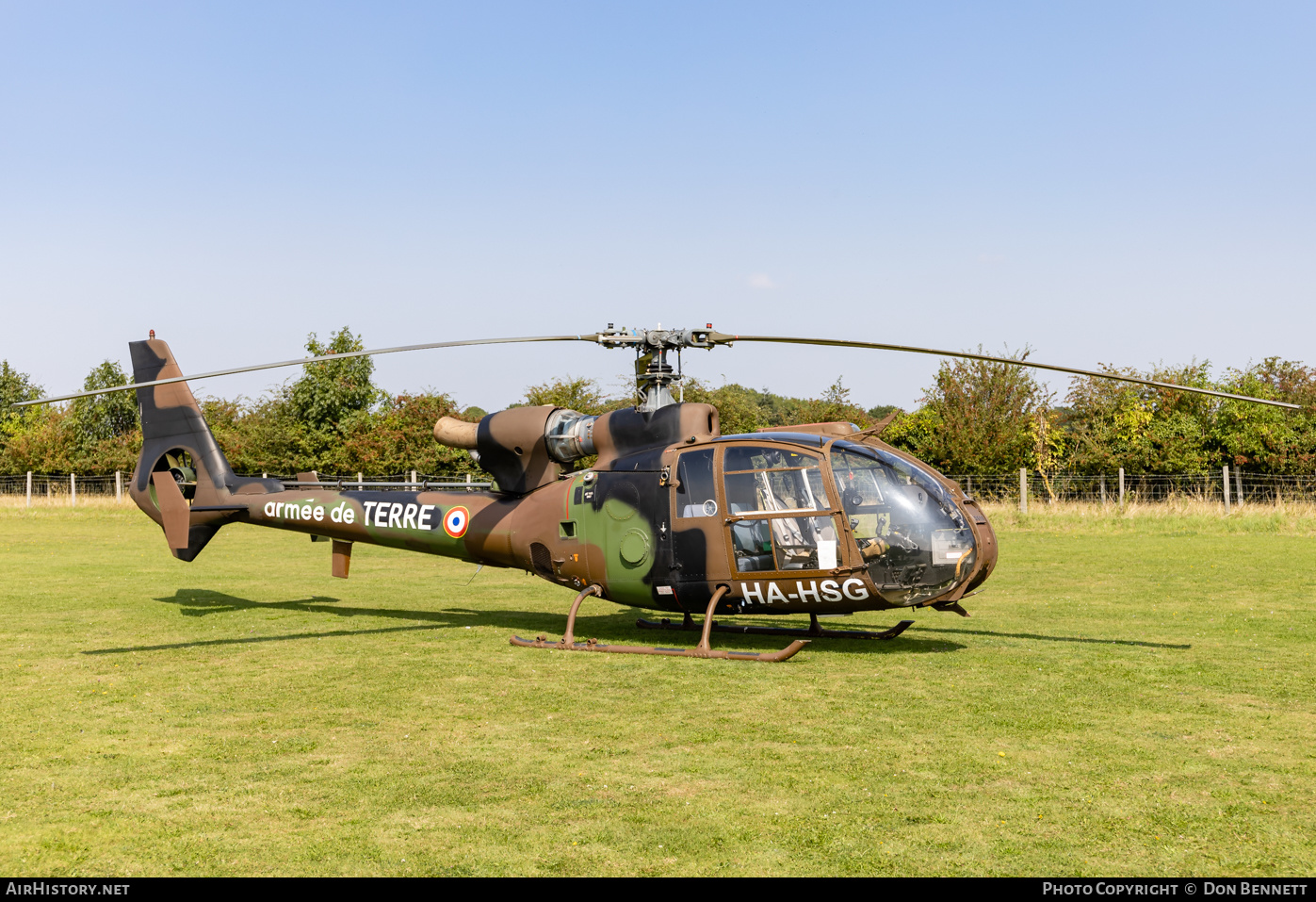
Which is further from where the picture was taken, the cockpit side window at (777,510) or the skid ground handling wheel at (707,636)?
the skid ground handling wheel at (707,636)

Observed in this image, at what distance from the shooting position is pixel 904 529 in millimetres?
10477

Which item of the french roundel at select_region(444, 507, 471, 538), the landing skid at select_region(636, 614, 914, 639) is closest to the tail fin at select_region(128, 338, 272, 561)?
the french roundel at select_region(444, 507, 471, 538)

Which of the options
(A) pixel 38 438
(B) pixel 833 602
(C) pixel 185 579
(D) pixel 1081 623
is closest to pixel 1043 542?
(D) pixel 1081 623

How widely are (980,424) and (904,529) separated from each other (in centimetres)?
3010

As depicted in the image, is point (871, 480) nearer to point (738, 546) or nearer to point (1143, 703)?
point (738, 546)

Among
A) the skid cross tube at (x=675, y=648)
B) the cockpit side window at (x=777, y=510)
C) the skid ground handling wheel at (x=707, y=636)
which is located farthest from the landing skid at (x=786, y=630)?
the cockpit side window at (x=777, y=510)

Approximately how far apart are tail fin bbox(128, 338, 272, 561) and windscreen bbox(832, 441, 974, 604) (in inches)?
342

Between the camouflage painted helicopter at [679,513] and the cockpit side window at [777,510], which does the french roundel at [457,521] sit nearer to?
the camouflage painted helicopter at [679,513]

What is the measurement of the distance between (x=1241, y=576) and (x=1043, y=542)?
7958 mm

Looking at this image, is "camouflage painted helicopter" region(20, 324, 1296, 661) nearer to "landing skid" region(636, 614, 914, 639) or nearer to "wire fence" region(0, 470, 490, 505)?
"landing skid" region(636, 614, 914, 639)

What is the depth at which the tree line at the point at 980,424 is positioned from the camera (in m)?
38.0

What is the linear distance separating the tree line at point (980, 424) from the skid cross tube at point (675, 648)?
76.9 feet

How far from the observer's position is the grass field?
5.53 metres

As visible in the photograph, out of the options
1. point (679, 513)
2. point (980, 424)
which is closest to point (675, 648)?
point (679, 513)
